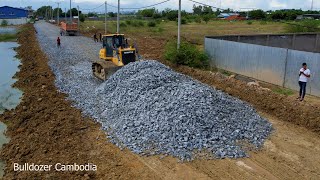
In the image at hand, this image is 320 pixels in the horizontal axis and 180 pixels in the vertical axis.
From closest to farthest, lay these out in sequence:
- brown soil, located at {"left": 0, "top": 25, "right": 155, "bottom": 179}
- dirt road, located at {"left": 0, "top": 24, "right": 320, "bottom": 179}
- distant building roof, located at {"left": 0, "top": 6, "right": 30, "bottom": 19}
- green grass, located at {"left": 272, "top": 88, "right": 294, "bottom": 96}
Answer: dirt road, located at {"left": 0, "top": 24, "right": 320, "bottom": 179}
brown soil, located at {"left": 0, "top": 25, "right": 155, "bottom": 179}
green grass, located at {"left": 272, "top": 88, "right": 294, "bottom": 96}
distant building roof, located at {"left": 0, "top": 6, "right": 30, "bottom": 19}

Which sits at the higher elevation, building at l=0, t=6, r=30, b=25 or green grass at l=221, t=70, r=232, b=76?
building at l=0, t=6, r=30, b=25

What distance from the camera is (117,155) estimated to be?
348 inches

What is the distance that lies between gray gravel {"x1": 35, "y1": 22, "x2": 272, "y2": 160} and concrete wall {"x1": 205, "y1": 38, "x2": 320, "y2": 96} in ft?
14.3

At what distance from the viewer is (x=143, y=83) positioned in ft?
41.7

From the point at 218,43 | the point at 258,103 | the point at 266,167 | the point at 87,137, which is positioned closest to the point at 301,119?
the point at 258,103

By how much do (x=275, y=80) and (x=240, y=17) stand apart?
80.5 metres

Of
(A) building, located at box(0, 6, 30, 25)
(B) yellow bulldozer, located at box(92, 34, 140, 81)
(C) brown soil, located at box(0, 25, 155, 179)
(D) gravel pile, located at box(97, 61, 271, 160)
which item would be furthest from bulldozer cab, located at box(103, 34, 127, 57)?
(A) building, located at box(0, 6, 30, 25)

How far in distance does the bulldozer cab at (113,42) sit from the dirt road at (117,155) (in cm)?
583

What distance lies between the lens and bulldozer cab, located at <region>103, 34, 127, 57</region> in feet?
56.9

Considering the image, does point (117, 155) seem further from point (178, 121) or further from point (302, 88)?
point (302, 88)

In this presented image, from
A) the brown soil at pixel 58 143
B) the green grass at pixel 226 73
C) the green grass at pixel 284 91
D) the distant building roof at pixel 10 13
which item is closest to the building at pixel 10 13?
the distant building roof at pixel 10 13

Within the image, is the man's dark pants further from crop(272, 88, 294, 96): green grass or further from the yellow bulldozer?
the yellow bulldozer

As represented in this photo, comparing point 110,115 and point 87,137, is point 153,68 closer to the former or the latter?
point 110,115

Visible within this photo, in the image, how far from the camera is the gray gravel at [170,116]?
907 centimetres
